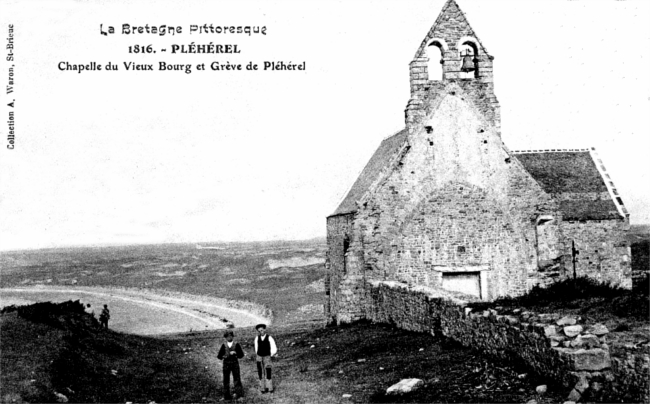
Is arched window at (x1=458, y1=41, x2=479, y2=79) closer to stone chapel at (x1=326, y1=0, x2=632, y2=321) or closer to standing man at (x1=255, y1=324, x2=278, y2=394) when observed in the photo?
stone chapel at (x1=326, y1=0, x2=632, y2=321)

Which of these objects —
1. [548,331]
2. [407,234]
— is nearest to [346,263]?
[407,234]

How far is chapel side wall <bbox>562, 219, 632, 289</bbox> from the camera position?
30.1m

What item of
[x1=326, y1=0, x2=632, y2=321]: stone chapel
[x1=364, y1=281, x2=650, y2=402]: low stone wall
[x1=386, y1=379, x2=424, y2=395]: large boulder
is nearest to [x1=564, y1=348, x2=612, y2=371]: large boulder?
[x1=364, y1=281, x2=650, y2=402]: low stone wall

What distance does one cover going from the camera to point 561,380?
32.1ft

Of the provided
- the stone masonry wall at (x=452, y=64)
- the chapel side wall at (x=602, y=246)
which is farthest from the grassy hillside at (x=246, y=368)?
the chapel side wall at (x=602, y=246)

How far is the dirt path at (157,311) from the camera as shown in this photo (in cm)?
4450

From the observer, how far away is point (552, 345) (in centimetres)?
1006

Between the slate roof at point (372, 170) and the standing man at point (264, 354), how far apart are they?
968 cm

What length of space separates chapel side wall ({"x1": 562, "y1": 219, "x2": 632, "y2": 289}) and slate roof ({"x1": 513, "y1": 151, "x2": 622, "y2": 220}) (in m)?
0.37

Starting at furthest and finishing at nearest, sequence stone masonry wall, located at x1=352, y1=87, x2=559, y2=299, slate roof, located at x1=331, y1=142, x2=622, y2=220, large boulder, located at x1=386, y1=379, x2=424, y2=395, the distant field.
Answer: 1. the distant field
2. slate roof, located at x1=331, y1=142, x2=622, y2=220
3. stone masonry wall, located at x1=352, y1=87, x2=559, y2=299
4. large boulder, located at x1=386, y1=379, x2=424, y2=395

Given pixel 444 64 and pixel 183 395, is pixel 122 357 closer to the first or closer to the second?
pixel 183 395

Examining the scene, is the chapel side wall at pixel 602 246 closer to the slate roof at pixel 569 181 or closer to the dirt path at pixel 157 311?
the slate roof at pixel 569 181

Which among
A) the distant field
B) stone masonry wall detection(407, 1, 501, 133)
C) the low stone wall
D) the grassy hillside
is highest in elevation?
stone masonry wall detection(407, 1, 501, 133)

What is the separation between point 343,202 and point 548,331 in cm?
1772
